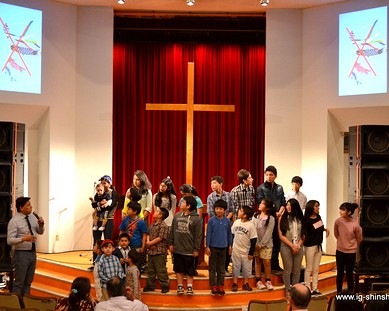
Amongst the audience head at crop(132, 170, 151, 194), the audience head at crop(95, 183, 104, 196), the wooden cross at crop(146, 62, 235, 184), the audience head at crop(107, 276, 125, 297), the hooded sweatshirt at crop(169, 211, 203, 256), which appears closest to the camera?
the audience head at crop(107, 276, 125, 297)

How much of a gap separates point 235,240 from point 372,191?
1869 millimetres

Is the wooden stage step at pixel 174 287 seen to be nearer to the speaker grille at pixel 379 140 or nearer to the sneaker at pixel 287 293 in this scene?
the sneaker at pixel 287 293

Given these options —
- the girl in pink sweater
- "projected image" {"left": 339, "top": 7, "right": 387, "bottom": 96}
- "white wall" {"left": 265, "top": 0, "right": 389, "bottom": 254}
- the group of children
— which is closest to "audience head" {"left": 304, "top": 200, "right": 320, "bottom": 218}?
the group of children

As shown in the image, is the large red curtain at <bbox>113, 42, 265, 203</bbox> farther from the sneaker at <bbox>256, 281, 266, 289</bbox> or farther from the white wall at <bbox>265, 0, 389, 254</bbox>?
the sneaker at <bbox>256, 281, 266, 289</bbox>

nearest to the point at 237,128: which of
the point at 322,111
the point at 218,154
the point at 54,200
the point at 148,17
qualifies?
the point at 218,154

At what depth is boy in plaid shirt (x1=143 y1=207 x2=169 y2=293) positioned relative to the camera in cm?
822

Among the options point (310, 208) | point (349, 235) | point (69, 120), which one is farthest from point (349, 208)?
point (69, 120)

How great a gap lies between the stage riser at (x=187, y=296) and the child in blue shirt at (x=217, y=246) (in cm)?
17

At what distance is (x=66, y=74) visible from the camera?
35.7 feet

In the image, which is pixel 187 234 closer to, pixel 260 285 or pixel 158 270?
pixel 158 270

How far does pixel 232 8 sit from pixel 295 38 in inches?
47.8

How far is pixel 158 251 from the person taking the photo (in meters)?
8.22

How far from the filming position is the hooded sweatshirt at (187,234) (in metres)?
8.16

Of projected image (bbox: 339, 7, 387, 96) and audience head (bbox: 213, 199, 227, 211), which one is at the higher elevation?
projected image (bbox: 339, 7, 387, 96)
